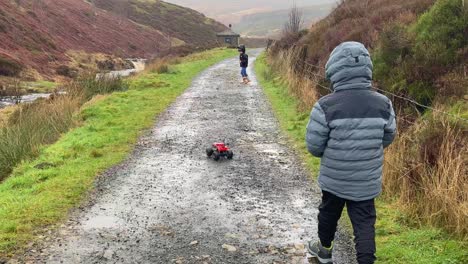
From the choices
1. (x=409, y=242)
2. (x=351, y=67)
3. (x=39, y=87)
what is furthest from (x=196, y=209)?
(x=39, y=87)

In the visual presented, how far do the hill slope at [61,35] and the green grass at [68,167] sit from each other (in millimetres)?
24640

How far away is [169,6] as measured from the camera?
403 ft

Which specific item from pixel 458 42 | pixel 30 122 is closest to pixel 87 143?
pixel 30 122

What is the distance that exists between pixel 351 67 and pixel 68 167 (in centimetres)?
588

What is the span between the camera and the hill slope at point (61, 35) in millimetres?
41188

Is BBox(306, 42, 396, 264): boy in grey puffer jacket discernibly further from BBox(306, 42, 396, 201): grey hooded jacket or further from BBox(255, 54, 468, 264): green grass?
BBox(255, 54, 468, 264): green grass

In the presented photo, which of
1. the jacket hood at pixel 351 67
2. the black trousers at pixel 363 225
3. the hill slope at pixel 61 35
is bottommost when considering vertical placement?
the black trousers at pixel 363 225

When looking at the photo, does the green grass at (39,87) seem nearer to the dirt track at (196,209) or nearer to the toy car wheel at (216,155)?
the dirt track at (196,209)

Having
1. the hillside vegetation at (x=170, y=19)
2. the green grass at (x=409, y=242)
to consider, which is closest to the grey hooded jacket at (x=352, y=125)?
the green grass at (x=409, y=242)

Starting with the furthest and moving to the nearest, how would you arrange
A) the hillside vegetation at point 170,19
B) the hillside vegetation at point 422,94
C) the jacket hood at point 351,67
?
the hillside vegetation at point 170,19
the hillside vegetation at point 422,94
the jacket hood at point 351,67

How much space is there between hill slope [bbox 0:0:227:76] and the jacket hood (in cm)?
3503

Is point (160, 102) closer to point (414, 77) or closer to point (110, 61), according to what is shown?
point (414, 77)

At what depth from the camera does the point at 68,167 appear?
8.21 metres

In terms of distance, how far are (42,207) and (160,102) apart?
33.1 feet
